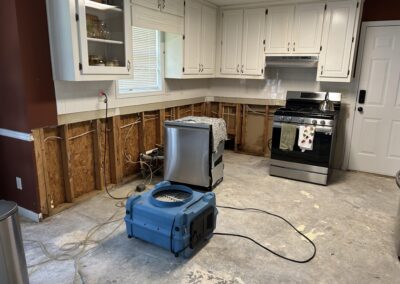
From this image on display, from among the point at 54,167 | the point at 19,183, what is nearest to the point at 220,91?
the point at 54,167

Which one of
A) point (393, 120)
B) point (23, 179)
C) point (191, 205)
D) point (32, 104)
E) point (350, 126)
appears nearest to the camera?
point (191, 205)

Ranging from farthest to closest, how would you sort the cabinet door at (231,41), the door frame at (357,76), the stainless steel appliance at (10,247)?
the cabinet door at (231,41) < the door frame at (357,76) < the stainless steel appliance at (10,247)

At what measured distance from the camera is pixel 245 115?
17.4ft

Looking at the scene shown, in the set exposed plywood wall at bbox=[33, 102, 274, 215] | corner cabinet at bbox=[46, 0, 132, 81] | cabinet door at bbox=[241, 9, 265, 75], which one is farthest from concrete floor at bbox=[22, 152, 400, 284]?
cabinet door at bbox=[241, 9, 265, 75]

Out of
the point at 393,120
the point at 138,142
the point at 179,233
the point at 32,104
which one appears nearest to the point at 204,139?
the point at 138,142

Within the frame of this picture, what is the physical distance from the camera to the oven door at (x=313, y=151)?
3.80m

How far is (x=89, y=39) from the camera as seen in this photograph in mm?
2725

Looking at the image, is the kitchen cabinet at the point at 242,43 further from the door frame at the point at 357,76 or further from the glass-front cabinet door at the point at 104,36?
the glass-front cabinet door at the point at 104,36

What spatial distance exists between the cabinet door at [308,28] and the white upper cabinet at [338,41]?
0.27 ft

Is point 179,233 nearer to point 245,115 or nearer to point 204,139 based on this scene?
point 204,139

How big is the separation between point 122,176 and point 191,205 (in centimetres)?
174

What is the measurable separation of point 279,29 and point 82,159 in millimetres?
3399

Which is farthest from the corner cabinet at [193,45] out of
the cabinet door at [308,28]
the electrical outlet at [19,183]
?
the electrical outlet at [19,183]

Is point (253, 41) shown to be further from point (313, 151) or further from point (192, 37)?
point (313, 151)
